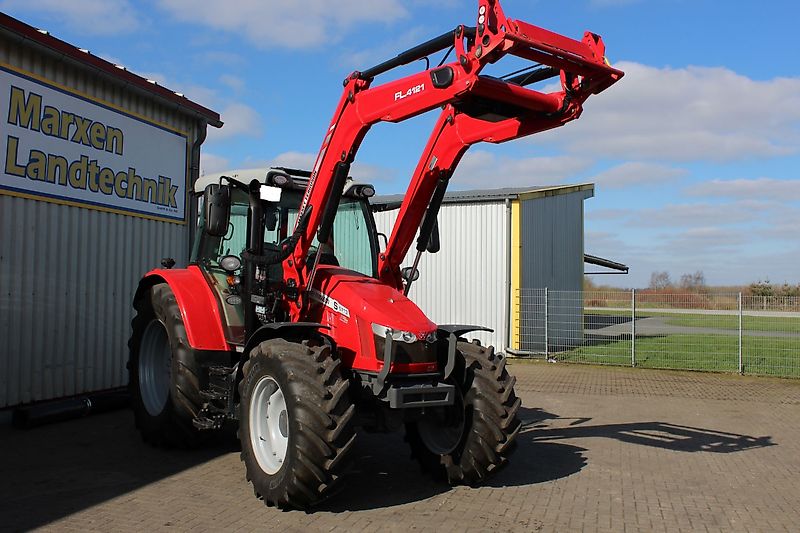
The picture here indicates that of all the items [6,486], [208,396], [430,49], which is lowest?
[6,486]

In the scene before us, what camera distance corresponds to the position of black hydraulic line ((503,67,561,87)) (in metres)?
5.44

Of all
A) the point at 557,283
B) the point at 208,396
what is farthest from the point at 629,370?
the point at 208,396

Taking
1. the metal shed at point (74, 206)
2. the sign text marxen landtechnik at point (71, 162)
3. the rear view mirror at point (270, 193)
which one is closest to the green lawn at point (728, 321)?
the metal shed at point (74, 206)

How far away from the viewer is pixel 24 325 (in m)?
8.15

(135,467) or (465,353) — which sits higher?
(465,353)

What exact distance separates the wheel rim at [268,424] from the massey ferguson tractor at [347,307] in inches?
0.4

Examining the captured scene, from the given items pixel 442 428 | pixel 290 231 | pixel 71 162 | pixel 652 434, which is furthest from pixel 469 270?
pixel 442 428

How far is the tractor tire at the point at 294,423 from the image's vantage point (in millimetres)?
4820

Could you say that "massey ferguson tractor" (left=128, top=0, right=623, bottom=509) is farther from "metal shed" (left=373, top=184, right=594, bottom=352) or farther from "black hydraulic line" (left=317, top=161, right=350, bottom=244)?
"metal shed" (left=373, top=184, right=594, bottom=352)

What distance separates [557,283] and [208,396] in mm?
14473

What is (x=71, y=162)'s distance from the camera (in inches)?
345

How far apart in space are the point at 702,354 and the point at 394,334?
13.6 m

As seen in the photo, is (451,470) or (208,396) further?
(208,396)

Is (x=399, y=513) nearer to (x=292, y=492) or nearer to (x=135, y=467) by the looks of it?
(x=292, y=492)
